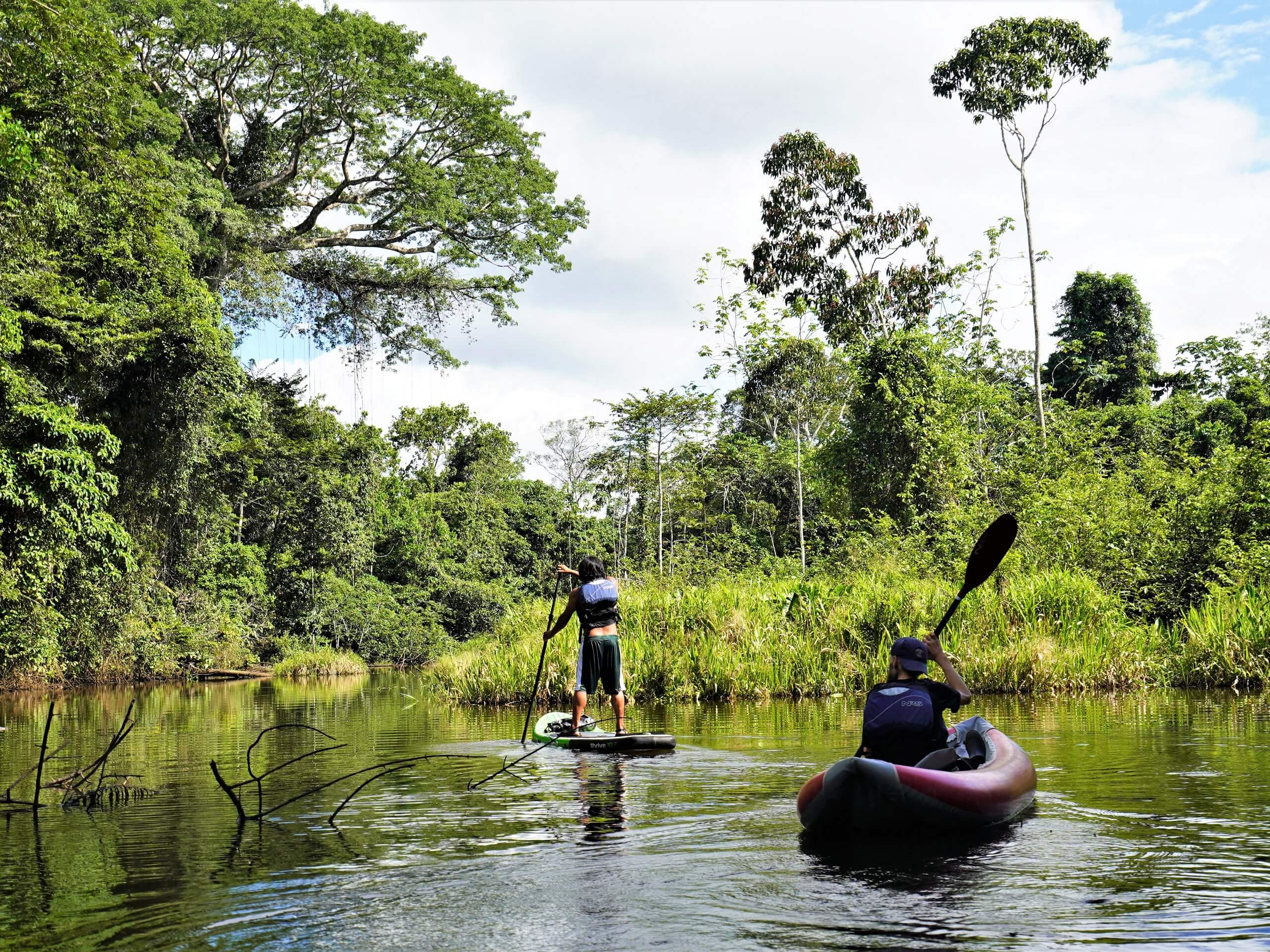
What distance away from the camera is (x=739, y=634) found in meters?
15.0

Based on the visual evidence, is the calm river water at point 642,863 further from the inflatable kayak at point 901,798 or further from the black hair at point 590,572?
the black hair at point 590,572

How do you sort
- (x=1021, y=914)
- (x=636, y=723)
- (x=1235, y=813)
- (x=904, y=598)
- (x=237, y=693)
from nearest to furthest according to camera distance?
(x=1021, y=914), (x=1235, y=813), (x=636, y=723), (x=904, y=598), (x=237, y=693)

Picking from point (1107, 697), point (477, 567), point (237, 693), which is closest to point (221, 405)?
point (237, 693)

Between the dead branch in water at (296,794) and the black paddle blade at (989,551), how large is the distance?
4.04 m

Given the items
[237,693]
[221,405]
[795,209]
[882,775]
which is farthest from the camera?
[795,209]

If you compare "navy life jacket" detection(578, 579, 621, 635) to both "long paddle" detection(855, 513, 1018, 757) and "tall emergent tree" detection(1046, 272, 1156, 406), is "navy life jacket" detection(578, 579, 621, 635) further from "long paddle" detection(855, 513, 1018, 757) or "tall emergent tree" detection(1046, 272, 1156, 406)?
"tall emergent tree" detection(1046, 272, 1156, 406)

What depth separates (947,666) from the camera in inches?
254

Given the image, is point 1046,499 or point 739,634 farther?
point 1046,499

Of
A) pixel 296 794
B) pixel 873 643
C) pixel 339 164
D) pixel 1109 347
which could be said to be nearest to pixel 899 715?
pixel 296 794

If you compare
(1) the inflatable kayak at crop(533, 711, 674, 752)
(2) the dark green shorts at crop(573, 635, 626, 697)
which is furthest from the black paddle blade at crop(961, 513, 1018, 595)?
(2) the dark green shorts at crop(573, 635, 626, 697)

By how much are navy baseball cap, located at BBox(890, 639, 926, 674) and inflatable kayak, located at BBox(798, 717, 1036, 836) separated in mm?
532

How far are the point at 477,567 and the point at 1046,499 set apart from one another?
2907 centimetres

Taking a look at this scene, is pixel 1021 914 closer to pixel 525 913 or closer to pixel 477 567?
pixel 525 913

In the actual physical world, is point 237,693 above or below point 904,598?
below
